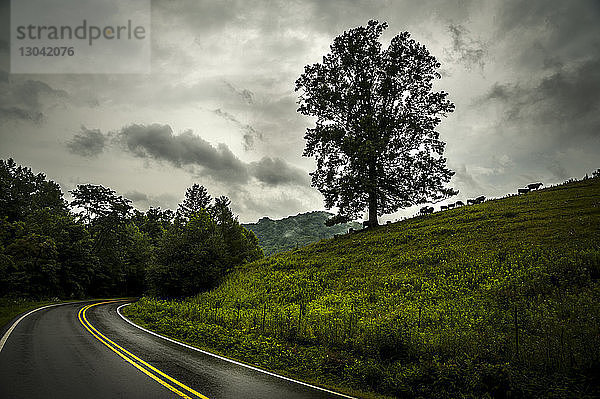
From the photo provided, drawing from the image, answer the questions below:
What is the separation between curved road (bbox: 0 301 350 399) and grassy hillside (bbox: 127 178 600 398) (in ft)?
4.97

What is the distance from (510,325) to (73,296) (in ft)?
168

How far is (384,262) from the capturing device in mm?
20984

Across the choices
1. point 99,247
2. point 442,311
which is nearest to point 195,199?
point 99,247

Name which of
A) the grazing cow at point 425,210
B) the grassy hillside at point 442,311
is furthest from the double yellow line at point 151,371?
the grazing cow at point 425,210

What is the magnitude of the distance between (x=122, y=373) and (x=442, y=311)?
10.7m

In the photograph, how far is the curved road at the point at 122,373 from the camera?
7164 millimetres

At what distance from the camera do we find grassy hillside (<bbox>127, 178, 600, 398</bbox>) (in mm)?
7703

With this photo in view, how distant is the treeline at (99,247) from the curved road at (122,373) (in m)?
17.0

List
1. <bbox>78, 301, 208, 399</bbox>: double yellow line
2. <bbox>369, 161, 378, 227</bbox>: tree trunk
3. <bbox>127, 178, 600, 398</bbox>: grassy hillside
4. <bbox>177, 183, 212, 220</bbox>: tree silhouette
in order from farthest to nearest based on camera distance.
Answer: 1. <bbox>177, 183, 212, 220</bbox>: tree silhouette
2. <bbox>369, 161, 378, 227</bbox>: tree trunk
3. <bbox>127, 178, 600, 398</bbox>: grassy hillside
4. <bbox>78, 301, 208, 399</bbox>: double yellow line

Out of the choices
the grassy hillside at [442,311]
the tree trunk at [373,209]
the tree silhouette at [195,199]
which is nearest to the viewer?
the grassy hillside at [442,311]

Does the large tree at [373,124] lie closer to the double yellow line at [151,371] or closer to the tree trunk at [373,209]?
the tree trunk at [373,209]

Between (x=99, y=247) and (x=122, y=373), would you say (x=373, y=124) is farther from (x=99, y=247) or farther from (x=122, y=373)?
(x=99, y=247)

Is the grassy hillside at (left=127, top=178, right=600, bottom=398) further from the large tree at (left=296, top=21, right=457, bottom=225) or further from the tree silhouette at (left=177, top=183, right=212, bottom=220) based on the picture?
the tree silhouette at (left=177, top=183, right=212, bottom=220)

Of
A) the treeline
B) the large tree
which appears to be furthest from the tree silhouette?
the large tree
